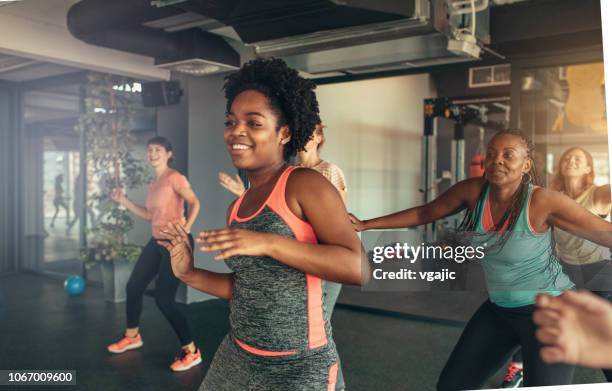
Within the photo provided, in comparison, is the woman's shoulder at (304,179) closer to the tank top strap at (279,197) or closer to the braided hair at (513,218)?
the tank top strap at (279,197)

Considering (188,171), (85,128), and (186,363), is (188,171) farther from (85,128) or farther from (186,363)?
(186,363)

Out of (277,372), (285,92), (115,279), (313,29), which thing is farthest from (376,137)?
(277,372)

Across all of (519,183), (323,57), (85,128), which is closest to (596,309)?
(519,183)

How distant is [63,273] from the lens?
228 inches

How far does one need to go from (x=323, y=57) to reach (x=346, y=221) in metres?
2.64

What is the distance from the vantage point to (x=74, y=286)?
5168mm

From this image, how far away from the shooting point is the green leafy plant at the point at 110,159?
5.02 metres

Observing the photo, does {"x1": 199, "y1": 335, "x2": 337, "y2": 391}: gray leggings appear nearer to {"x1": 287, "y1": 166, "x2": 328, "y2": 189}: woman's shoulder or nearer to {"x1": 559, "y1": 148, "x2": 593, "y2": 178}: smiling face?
{"x1": 287, "y1": 166, "x2": 328, "y2": 189}: woman's shoulder

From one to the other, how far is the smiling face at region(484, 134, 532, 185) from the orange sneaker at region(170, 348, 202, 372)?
81.5 inches

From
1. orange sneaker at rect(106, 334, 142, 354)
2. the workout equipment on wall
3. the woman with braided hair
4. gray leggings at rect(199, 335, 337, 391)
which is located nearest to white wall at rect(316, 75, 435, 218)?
the workout equipment on wall

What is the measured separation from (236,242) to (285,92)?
50 cm

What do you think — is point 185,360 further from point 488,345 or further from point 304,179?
point 304,179

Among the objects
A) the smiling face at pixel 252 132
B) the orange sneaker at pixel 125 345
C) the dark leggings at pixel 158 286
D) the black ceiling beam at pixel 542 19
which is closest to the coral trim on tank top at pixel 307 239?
the smiling face at pixel 252 132

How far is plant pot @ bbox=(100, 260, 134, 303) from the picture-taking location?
16.3 ft
